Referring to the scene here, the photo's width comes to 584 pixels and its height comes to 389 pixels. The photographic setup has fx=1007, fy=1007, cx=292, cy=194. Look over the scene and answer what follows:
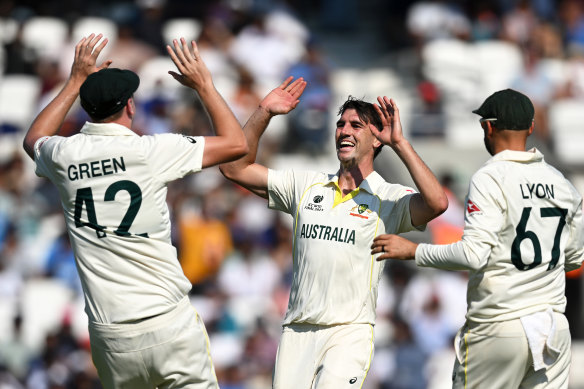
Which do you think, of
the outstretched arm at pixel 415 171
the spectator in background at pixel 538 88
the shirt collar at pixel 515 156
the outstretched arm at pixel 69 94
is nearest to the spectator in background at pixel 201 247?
the spectator in background at pixel 538 88

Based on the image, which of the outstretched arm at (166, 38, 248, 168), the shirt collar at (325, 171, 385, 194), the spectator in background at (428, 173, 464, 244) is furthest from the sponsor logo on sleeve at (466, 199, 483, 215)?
the spectator in background at (428, 173, 464, 244)

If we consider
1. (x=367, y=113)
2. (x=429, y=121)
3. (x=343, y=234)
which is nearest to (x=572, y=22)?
(x=429, y=121)

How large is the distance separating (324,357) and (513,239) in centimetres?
139

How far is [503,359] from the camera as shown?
6031 mm

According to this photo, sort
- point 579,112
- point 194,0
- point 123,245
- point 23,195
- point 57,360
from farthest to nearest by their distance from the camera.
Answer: point 194,0 → point 579,112 → point 23,195 → point 57,360 → point 123,245

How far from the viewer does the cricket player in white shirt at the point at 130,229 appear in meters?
5.64

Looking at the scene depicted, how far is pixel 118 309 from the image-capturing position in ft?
18.5

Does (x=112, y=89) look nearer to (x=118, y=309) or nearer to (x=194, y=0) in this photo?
(x=118, y=309)

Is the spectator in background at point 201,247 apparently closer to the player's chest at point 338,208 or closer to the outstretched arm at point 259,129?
the outstretched arm at point 259,129

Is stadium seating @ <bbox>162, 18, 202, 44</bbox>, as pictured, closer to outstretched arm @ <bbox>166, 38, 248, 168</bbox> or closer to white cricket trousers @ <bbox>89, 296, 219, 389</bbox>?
outstretched arm @ <bbox>166, 38, 248, 168</bbox>

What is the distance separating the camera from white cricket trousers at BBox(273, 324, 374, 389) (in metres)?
6.23

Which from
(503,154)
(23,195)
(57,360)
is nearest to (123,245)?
(503,154)

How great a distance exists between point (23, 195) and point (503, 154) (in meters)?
→ 8.93

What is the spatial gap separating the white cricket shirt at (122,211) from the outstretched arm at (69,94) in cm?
52
